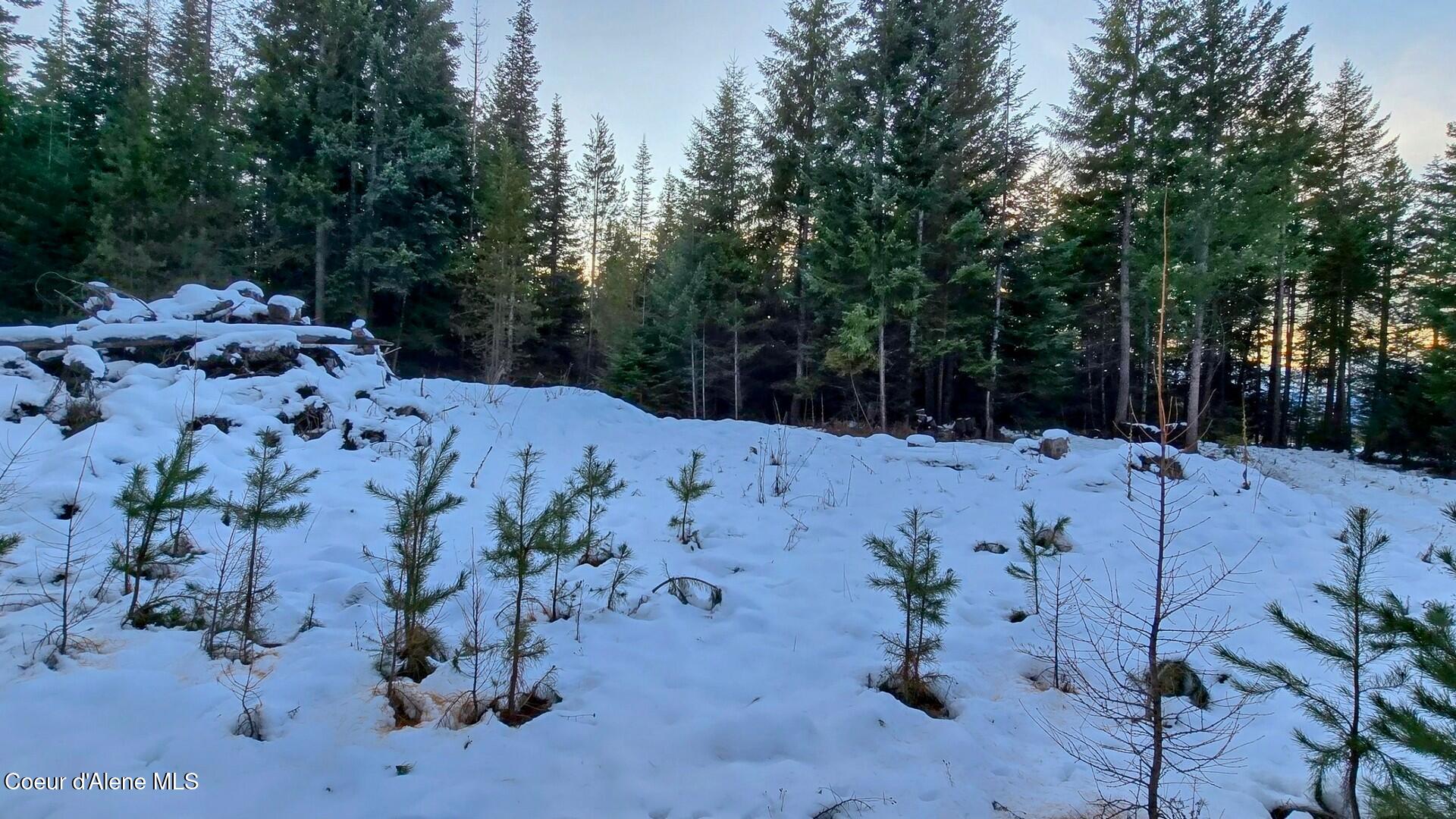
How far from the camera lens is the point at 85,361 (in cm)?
517

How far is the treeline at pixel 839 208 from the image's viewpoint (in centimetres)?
1259

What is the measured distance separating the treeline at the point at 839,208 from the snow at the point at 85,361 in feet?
32.0

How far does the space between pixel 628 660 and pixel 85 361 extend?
20.1ft

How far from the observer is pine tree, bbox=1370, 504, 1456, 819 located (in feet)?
4.89

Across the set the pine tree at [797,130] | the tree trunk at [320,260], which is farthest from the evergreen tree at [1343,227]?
the tree trunk at [320,260]

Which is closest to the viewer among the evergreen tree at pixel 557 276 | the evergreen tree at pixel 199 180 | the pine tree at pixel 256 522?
the pine tree at pixel 256 522

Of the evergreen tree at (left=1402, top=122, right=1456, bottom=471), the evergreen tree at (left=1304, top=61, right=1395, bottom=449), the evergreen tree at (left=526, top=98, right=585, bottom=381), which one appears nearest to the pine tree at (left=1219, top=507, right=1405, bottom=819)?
the evergreen tree at (left=1402, top=122, right=1456, bottom=471)

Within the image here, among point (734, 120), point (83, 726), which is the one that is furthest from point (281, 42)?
point (83, 726)

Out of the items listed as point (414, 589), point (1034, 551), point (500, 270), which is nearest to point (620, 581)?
point (414, 589)

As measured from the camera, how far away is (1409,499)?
356 inches

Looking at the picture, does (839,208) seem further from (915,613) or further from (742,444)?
(915,613)

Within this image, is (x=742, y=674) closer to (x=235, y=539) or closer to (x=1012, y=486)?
(x=235, y=539)

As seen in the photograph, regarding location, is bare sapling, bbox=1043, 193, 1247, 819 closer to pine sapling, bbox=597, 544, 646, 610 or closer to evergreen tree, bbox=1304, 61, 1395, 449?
pine sapling, bbox=597, 544, 646, 610

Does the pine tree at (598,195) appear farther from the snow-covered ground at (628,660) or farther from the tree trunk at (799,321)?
the snow-covered ground at (628,660)
